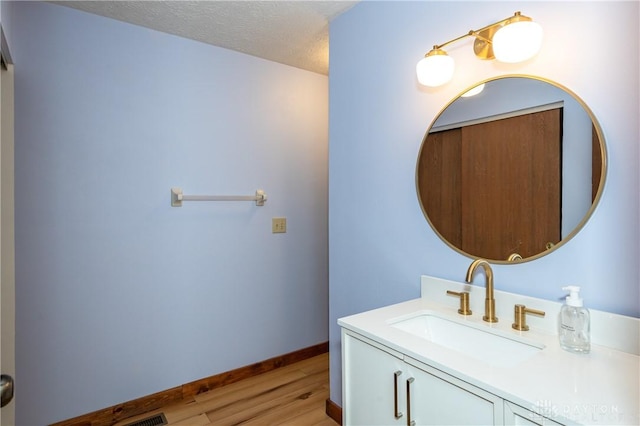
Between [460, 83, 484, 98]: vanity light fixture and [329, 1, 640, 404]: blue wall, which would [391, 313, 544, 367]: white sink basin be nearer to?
[329, 1, 640, 404]: blue wall

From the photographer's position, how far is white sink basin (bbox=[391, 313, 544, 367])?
3.71 feet

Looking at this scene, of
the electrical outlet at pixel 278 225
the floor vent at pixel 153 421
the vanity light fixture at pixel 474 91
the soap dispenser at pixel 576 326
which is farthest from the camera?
the electrical outlet at pixel 278 225

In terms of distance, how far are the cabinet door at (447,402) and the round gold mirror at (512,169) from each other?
0.53 m

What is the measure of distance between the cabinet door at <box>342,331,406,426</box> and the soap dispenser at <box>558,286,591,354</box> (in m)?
0.48

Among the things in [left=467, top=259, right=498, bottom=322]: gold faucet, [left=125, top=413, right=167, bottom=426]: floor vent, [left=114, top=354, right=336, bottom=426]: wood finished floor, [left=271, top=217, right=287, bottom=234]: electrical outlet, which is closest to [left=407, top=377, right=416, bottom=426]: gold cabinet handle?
[left=467, top=259, right=498, bottom=322]: gold faucet

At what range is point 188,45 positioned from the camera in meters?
2.27

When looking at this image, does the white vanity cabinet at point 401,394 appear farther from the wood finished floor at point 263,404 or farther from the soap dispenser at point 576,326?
the wood finished floor at point 263,404

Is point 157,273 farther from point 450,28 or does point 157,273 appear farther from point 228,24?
point 450,28

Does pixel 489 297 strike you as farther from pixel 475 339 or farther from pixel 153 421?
pixel 153 421

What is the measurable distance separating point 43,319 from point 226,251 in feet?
3.39

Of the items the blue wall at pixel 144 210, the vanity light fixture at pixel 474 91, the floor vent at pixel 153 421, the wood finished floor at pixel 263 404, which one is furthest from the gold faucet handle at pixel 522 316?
the floor vent at pixel 153 421

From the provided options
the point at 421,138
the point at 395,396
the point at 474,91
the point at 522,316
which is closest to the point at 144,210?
the point at 421,138

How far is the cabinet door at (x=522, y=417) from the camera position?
2.51 ft

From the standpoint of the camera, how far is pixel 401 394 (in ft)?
3.67
